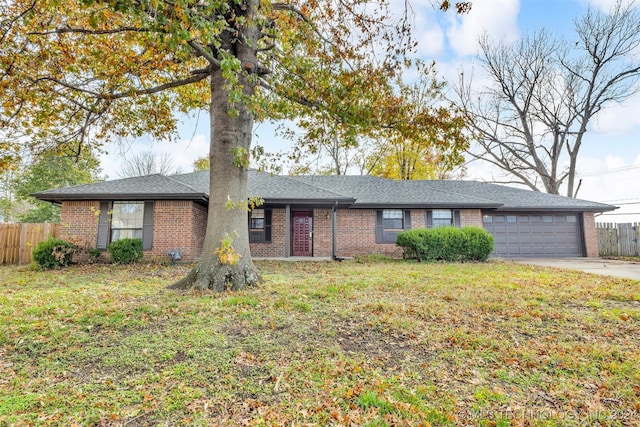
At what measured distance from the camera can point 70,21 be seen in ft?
20.4

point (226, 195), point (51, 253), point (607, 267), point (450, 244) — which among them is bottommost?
point (607, 267)

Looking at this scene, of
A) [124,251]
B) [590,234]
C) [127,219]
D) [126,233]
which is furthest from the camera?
[590,234]

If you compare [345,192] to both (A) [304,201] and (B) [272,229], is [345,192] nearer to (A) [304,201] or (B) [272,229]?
(A) [304,201]

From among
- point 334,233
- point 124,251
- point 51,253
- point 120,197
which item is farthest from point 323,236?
point 51,253

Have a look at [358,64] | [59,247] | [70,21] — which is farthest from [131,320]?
[59,247]

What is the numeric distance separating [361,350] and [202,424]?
182 cm

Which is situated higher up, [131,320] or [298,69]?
[298,69]

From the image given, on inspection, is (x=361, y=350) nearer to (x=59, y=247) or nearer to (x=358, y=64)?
(x=358, y=64)

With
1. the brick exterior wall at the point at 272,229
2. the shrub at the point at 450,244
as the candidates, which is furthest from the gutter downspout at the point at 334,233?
the shrub at the point at 450,244

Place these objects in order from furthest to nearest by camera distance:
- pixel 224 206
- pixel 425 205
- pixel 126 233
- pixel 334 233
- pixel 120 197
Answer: pixel 425 205, pixel 334 233, pixel 126 233, pixel 120 197, pixel 224 206

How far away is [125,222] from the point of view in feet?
39.0

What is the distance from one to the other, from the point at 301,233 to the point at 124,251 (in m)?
7.04

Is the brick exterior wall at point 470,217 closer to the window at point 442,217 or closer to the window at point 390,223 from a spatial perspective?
the window at point 442,217

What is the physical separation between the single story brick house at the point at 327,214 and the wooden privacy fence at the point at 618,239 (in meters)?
0.65
